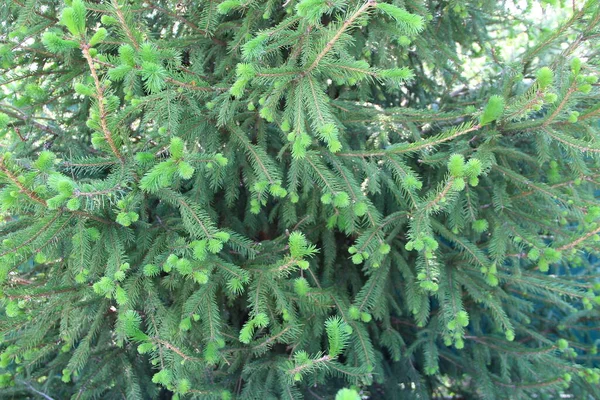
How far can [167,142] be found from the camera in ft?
7.89

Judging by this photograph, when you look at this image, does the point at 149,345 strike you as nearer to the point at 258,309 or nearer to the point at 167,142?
the point at 258,309

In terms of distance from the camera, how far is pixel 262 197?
102 inches

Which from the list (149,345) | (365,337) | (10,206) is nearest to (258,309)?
(149,345)

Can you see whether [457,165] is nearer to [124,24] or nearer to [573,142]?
[573,142]

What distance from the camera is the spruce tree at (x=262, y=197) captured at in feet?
6.69

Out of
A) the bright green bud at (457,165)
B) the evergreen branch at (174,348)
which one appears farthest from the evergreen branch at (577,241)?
the evergreen branch at (174,348)

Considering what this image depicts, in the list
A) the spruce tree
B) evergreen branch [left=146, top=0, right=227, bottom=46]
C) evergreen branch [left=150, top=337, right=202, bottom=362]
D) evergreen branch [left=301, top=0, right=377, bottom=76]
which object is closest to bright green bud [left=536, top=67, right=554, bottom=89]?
the spruce tree

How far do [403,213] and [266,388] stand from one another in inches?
52.6

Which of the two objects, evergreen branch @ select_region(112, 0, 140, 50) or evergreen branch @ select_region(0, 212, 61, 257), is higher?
evergreen branch @ select_region(112, 0, 140, 50)

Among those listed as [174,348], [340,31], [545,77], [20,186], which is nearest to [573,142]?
[545,77]

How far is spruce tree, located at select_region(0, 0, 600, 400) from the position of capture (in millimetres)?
2039

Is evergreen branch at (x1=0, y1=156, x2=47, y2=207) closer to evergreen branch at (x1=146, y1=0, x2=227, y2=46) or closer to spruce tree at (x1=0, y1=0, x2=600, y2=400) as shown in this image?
spruce tree at (x1=0, y1=0, x2=600, y2=400)

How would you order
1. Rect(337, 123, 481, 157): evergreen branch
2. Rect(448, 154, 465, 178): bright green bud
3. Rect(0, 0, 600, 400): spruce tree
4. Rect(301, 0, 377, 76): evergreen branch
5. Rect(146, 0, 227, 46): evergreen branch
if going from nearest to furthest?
Rect(301, 0, 377, 76): evergreen branch → Rect(448, 154, 465, 178): bright green bud → Rect(0, 0, 600, 400): spruce tree → Rect(337, 123, 481, 157): evergreen branch → Rect(146, 0, 227, 46): evergreen branch

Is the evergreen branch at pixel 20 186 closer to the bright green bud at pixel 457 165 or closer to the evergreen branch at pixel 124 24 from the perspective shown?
the evergreen branch at pixel 124 24
